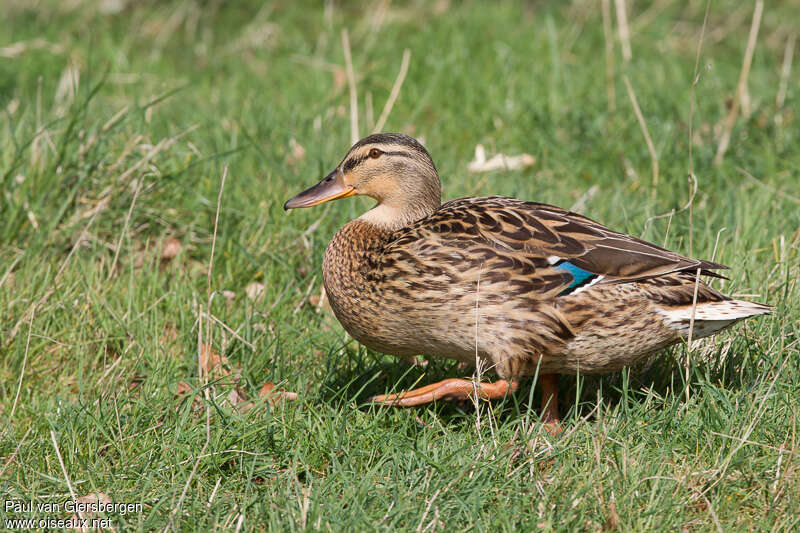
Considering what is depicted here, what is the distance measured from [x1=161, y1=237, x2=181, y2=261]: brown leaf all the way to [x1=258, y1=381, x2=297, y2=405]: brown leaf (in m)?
1.25

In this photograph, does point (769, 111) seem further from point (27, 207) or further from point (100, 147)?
point (27, 207)

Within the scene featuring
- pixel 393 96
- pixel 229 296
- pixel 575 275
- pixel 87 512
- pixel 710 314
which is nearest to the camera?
pixel 87 512

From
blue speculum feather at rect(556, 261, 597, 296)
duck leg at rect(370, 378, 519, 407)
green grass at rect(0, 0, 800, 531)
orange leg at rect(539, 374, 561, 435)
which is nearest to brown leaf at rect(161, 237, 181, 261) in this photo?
green grass at rect(0, 0, 800, 531)

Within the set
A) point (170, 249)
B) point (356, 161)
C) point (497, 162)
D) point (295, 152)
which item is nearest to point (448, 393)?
point (356, 161)

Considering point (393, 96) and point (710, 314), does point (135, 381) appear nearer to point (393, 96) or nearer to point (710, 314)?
point (393, 96)

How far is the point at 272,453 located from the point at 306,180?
2312 millimetres

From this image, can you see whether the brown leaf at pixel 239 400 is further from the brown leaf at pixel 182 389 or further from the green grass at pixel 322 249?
the brown leaf at pixel 182 389

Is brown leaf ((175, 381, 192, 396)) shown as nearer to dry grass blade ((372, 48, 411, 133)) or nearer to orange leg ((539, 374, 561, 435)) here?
orange leg ((539, 374, 561, 435))

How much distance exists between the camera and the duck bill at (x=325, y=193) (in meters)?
4.41

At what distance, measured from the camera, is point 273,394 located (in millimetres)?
4180

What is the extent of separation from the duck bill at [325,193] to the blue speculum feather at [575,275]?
3.74ft

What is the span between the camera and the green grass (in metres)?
3.43

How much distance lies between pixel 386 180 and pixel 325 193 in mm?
296

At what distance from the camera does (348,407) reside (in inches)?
162
